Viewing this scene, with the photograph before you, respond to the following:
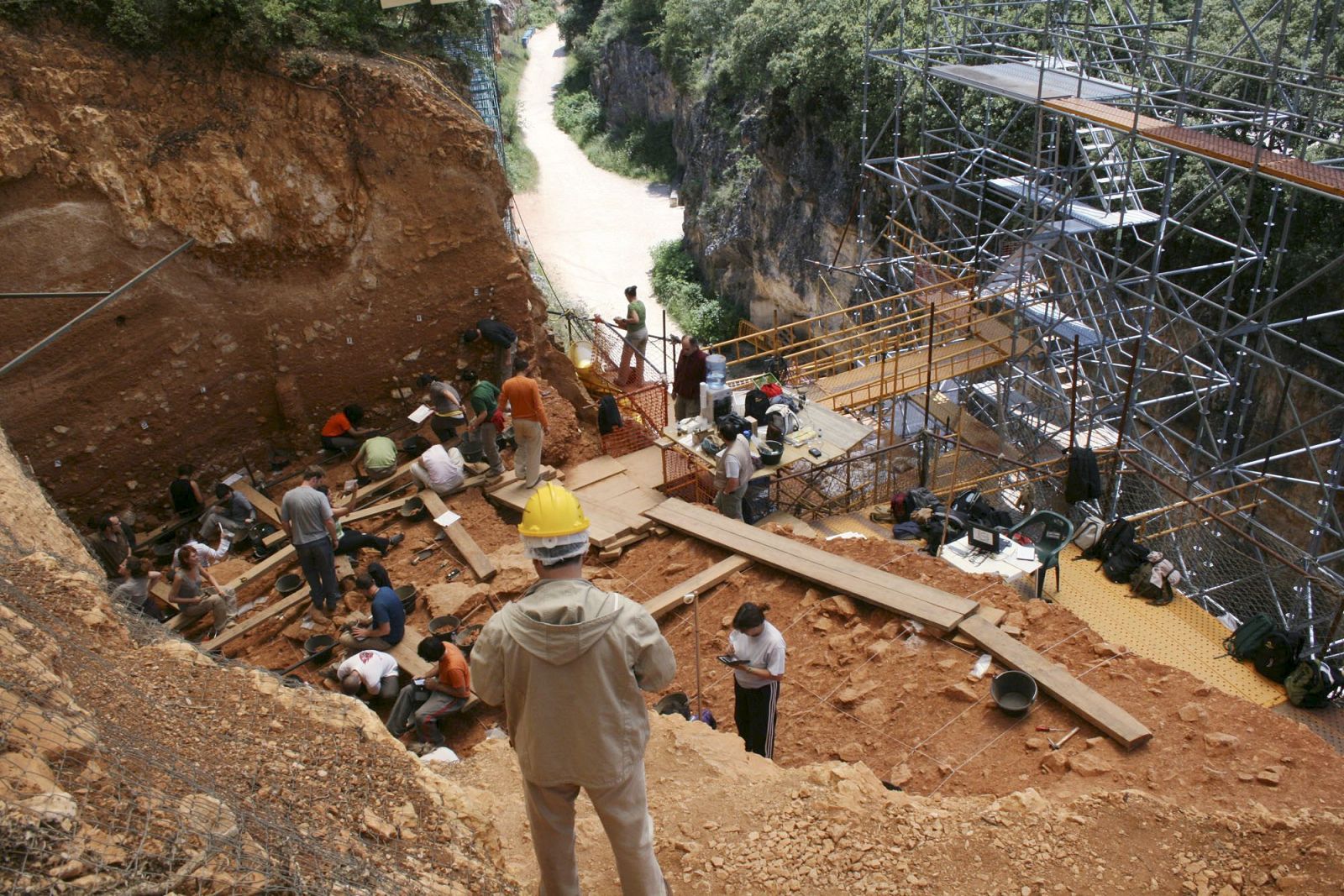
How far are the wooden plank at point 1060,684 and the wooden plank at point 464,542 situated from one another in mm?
4517

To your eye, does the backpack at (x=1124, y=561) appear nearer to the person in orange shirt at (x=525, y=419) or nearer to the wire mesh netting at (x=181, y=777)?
the person in orange shirt at (x=525, y=419)

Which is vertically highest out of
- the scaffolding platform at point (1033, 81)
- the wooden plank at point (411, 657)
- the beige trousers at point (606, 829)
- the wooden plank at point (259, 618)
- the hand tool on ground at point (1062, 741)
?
the scaffolding platform at point (1033, 81)

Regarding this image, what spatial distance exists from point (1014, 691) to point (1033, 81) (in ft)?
34.5

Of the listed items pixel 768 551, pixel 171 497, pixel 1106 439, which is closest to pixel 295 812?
pixel 768 551

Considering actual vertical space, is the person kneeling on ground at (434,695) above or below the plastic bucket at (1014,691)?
below

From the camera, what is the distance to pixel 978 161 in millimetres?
18328

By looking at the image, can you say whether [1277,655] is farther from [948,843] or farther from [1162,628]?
[948,843]

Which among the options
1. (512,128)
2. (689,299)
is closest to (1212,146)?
(689,299)

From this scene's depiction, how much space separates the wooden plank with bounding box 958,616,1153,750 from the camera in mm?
6605

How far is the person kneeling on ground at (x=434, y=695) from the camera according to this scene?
788 centimetres

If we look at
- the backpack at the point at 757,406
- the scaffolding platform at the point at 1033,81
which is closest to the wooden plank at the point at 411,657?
the backpack at the point at 757,406

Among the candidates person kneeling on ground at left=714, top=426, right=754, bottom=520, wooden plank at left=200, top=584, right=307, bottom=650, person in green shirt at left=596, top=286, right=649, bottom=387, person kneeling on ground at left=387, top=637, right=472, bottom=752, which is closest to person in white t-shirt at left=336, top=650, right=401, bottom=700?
person kneeling on ground at left=387, top=637, right=472, bottom=752

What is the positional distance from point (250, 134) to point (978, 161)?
12.2 metres

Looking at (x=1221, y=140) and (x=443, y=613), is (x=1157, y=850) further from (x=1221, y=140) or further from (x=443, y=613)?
(x=1221, y=140)
